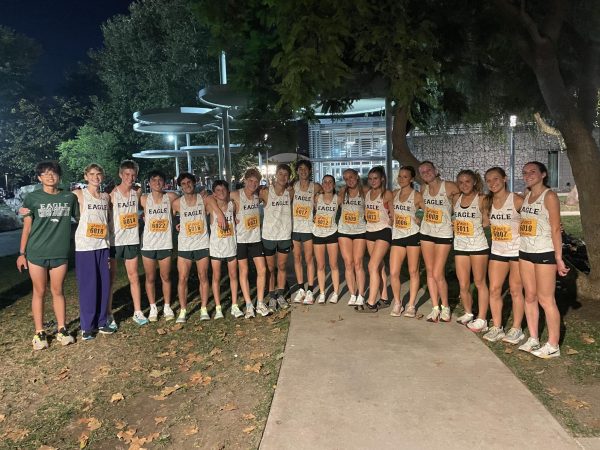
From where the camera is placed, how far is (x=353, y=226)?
631cm

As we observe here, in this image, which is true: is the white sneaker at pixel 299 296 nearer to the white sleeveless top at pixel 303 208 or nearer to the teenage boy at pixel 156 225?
the white sleeveless top at pixel 303 208

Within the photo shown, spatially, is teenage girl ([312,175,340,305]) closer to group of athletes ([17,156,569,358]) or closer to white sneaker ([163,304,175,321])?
group of athletes ([17,156,569,358])

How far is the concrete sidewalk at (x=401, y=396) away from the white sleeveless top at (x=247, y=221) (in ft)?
4.59

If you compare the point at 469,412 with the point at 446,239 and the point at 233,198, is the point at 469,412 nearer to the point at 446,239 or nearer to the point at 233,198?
the point at 446,239

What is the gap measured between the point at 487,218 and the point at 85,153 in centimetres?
3616

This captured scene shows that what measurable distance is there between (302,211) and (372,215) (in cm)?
94

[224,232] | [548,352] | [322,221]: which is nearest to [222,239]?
[224,232]

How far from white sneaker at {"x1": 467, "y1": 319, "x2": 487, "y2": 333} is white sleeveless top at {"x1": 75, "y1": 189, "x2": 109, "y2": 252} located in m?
4.21

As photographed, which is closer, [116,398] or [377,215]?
[116,398]

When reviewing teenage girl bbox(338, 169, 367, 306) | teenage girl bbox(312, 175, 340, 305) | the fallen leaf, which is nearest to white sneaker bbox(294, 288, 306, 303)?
teenage girl bbox(312, 175, 340, 305)

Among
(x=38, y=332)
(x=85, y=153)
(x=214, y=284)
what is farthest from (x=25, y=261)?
(x=85, y=153)

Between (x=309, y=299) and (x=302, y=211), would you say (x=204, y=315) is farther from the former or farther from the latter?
(x=302, y=211)

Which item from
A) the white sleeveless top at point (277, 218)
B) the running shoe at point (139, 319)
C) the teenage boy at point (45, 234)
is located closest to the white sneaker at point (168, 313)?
the running shoe at point (139, 319)

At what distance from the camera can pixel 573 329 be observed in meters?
5.61
